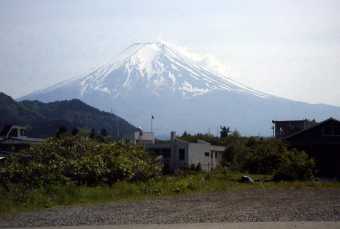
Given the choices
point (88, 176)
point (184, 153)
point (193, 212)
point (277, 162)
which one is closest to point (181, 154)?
point (184, 153)

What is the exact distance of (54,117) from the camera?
124688mm

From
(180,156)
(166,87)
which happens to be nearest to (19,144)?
(180,156)

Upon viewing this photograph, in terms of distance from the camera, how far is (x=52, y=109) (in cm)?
13150

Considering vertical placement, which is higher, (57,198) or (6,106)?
(6,106)

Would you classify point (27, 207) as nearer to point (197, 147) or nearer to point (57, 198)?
point (57, 198)

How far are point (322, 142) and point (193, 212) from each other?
32.2 m

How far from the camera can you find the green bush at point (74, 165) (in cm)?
2519

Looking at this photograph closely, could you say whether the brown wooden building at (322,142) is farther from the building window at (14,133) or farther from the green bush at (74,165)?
the building window at (14,133)

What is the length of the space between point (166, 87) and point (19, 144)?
5410 inches

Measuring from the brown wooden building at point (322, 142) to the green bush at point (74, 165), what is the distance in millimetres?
18492

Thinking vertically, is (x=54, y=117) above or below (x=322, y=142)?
above

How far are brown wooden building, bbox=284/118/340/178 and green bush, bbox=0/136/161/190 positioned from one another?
1849 cm

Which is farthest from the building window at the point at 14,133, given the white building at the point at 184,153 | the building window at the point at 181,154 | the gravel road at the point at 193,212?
the gravel road at the point at 193,212

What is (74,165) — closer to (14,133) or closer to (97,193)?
(97,193)
